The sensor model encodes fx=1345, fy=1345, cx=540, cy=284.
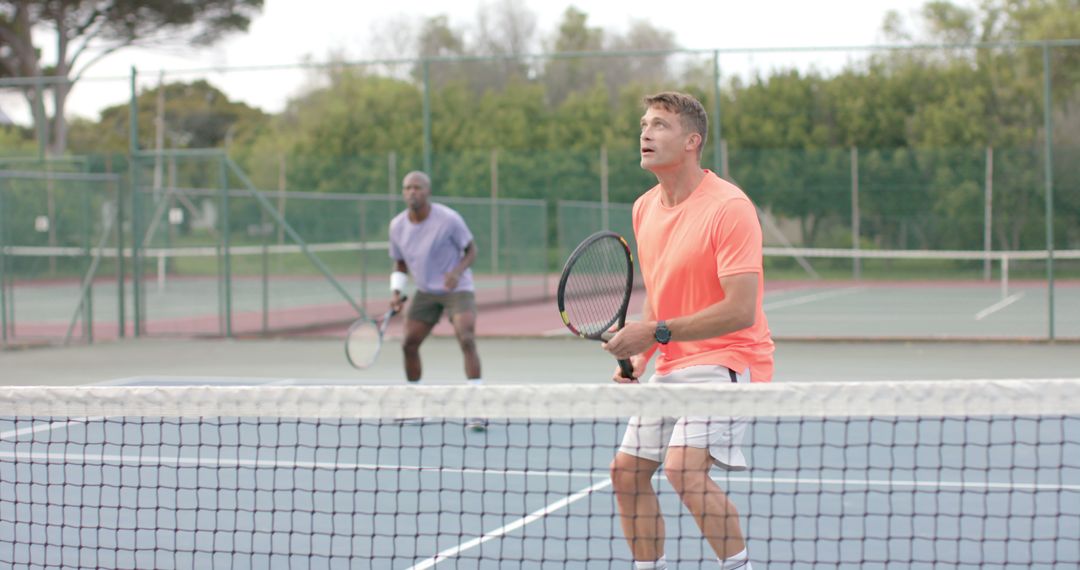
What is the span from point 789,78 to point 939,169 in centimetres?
233

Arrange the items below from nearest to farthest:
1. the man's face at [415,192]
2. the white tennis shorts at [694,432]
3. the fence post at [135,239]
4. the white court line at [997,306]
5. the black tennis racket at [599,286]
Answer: the white tennis shorts at [694,432]
the black tennis racket at [599,286]
the man's face at [415,192]
the fence post at [135,239]
the white court line at [997,306]

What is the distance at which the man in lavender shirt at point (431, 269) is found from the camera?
8.23 m

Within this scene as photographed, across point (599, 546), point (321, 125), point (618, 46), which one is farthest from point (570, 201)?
point (618, 46)

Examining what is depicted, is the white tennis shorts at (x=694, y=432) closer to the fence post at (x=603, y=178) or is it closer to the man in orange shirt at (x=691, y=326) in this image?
the man in orange shirt at (x=691, y=326)

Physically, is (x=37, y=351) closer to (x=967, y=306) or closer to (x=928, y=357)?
(x=928, y=357)

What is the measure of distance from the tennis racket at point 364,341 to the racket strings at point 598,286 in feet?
15.8

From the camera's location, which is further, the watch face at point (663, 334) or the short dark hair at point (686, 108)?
the short dark hair at point (686, 108)

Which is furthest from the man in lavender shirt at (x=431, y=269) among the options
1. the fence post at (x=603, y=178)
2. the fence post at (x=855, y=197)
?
the fence post at (x=855, y=197)

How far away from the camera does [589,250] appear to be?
13.4 ft

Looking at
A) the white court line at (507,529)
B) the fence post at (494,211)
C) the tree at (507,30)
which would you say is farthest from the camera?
the tree at (507,30)

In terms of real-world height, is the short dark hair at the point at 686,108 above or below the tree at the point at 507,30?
below

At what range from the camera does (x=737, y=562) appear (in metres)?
3.63

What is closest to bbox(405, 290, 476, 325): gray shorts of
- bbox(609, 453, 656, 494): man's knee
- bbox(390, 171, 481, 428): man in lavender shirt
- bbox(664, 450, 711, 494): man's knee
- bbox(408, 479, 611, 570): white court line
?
bbox(390, 171, 481, 428): man in lavender shirt

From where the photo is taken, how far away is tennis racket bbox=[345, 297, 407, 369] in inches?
354
